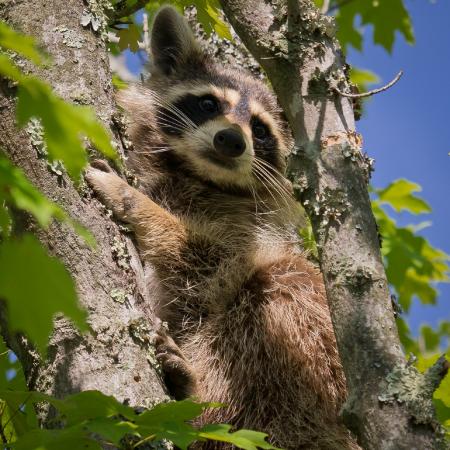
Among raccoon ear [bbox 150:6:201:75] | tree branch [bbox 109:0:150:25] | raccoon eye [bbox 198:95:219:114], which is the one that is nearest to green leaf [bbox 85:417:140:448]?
tree branch [bbox 109:0:150:25]

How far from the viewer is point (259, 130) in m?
6.00

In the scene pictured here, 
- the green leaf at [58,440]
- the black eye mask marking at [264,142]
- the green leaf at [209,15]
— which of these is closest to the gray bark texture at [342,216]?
the green leaf at [58,440]

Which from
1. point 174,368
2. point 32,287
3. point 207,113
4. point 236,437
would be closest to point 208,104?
point 207,113

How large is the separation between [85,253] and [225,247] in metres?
1.96

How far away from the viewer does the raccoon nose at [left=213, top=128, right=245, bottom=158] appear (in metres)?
5.19

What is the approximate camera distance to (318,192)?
3314 mm

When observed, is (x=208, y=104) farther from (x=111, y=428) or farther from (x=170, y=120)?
(x=111, y=428)

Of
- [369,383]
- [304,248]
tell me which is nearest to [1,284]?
[369,383]

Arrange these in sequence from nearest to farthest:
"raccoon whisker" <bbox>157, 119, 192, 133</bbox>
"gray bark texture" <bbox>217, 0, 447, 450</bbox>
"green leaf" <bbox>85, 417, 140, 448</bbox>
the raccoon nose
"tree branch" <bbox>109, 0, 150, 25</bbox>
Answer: "green leaf" <bbox>85, 417, 140, 448</bbox>
"gray bark texture" <bbox>217, 0, 447, 450</bbox>
"tree branch" <bbox>109, 0, 150, 25</bbox>
the raccoon nose
"raccoon whisker" <bbox>157, 119, 192, 133</bbox>

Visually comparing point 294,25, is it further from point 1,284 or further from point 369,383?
point 1,284

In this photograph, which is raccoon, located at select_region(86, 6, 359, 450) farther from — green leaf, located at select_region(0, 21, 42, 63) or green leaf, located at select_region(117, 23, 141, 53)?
green leaf, located at select_region(0, 21, 42, 63)

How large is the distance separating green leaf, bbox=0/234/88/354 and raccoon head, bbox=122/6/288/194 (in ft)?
11.8

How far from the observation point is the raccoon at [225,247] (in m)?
4.27

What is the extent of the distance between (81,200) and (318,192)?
42.5 inches
